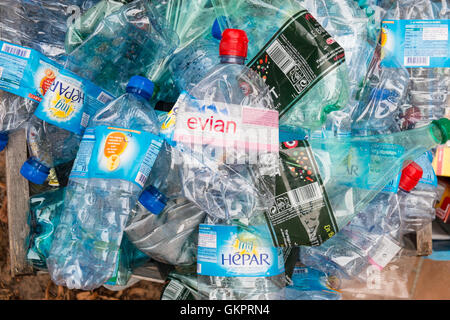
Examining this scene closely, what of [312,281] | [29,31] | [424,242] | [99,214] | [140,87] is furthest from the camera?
[312,281]

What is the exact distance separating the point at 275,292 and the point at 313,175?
57 cm

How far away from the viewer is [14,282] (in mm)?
2111

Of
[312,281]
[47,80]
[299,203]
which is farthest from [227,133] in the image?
[312,281]

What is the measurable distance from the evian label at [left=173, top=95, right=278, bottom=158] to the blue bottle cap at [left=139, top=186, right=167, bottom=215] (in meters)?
0.27

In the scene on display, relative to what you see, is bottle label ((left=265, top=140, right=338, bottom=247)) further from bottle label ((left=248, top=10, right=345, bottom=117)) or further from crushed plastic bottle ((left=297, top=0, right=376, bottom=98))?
crushed plastic bottle ((left=297, top=0, right=376, bottom=98))

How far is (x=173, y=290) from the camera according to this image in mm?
1503

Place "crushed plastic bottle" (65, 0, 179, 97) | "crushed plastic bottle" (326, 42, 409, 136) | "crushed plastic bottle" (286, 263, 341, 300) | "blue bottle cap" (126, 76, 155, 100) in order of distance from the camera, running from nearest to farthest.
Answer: "blue bottle cap" (126, 76, 155, 100) < "crushed plastic bottle" (65, 0, 179, 97) < "crushed plastic bottle" (326, 42, 409, 136) < "crushed plastic bottle" (286, 263, 341, 300)

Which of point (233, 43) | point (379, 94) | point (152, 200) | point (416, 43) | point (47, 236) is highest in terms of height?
point (416, 43)

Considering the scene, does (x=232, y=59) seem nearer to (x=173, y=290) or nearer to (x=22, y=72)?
(x=22, y=72)

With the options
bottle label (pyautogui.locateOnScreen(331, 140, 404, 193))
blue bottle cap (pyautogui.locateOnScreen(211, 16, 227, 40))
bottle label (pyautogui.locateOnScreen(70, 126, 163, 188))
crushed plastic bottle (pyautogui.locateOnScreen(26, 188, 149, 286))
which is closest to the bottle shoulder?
bottle label (pyautogui.locateOnScreen(70, 126, 163, 188))

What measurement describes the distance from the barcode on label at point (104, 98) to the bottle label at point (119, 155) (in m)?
0.21

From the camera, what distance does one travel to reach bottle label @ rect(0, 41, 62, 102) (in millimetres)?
1206

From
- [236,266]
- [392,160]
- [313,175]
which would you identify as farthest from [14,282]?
[392,160]

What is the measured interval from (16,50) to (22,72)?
0.08 m
